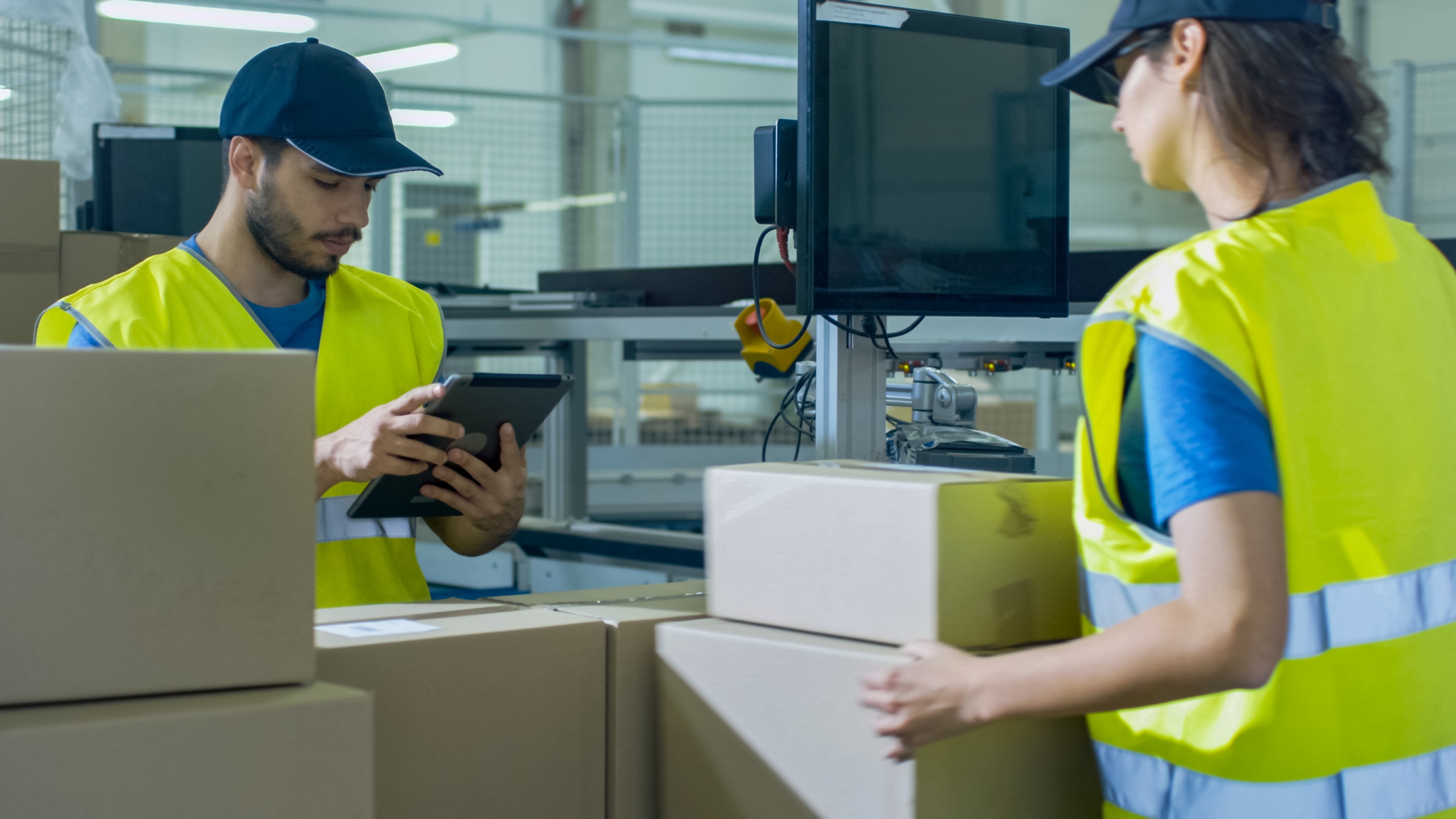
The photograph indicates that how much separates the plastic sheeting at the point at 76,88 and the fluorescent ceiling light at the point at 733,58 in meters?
3.71

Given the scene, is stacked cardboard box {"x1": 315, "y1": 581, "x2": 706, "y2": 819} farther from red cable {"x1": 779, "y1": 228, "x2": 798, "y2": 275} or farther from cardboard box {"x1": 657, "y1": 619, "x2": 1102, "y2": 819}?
red cable {"x1": 779, "y1": 228, "x2": 798, "y2": 275}

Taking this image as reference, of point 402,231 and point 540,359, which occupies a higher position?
point 402,231

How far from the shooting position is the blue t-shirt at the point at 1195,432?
80cm

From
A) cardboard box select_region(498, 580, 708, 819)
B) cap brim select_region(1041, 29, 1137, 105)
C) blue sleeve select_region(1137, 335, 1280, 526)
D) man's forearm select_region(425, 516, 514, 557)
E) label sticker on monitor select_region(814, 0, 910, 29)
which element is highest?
label sticker on monitor select_region(814, 0, 910, 29)

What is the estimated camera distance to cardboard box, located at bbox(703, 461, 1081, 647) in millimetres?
1012

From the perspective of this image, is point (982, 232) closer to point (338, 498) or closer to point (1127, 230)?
point (338, 498)

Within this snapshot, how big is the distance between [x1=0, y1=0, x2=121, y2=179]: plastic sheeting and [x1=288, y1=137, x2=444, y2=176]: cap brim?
4.13 ft

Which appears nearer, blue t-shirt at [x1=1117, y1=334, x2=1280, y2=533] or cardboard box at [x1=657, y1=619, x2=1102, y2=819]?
blue t-shirt at [x1=1117, y1=334, x2=1280, y2=533]

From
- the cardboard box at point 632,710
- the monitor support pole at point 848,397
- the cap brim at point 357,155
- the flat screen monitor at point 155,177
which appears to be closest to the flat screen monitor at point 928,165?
the monitor support pole at point 848,397

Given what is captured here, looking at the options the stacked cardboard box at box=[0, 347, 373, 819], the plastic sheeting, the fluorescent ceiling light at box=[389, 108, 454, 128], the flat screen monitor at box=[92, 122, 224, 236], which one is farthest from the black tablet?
the fluorescent ceiling light at box=[389, 108, 454, 128]

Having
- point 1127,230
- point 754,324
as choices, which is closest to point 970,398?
point 754,324

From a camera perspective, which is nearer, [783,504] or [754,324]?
[783,504]

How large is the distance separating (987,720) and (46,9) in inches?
100

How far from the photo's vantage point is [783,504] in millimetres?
1111
